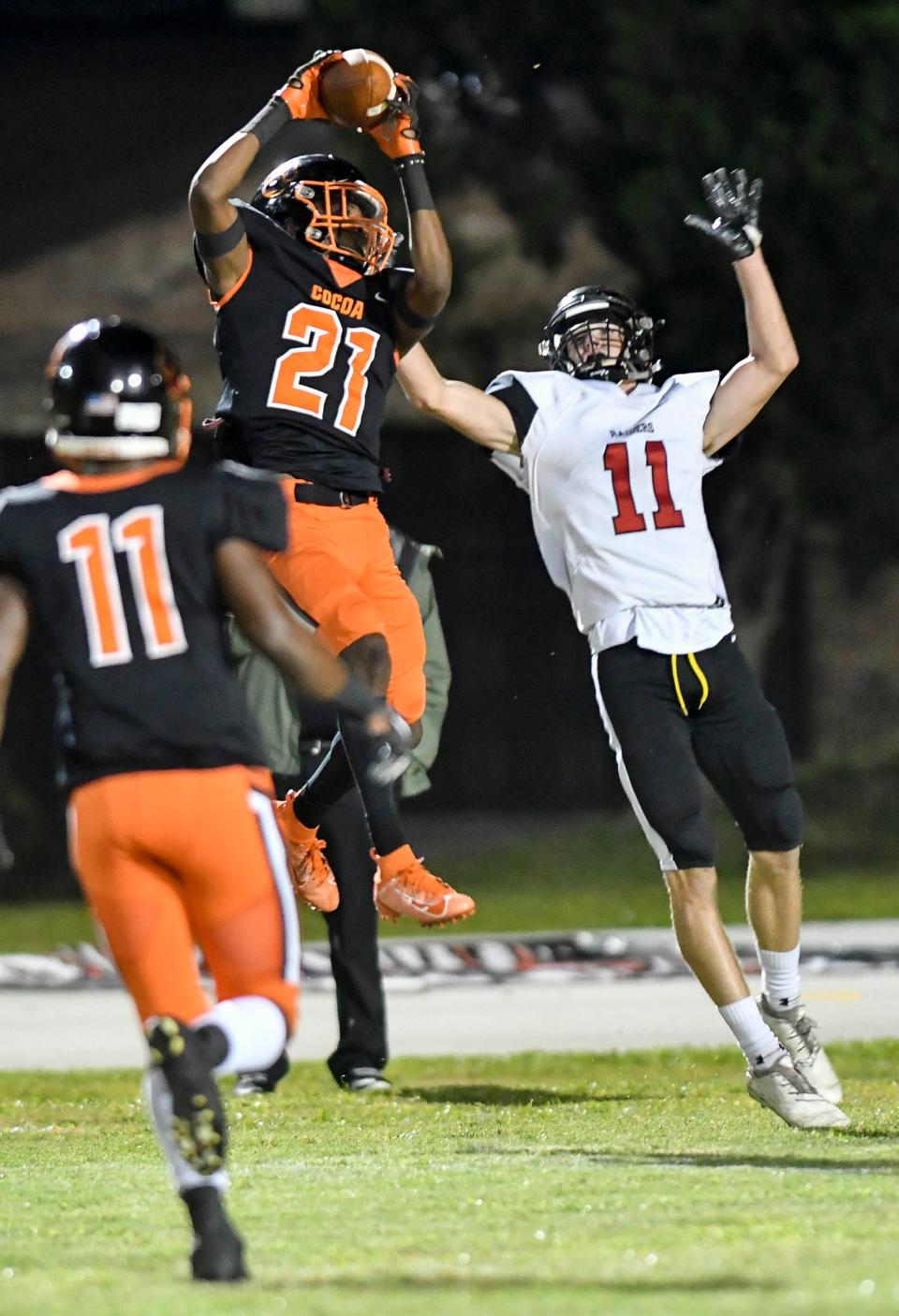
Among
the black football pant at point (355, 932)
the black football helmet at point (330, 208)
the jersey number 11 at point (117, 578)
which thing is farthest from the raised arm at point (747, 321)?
the jersey number 11 at point (117, 578)

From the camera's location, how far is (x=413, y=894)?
761 centimetres

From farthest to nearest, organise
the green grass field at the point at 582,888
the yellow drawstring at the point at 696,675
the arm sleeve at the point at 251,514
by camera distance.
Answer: the green grass field at the point at 582,888 → the yellow drawstring at the point at 696,675 → the arm sleeve at the point at 251,514

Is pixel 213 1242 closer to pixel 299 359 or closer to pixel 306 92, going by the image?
pixel 299 359

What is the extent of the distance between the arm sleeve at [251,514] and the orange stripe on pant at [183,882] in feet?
1.55

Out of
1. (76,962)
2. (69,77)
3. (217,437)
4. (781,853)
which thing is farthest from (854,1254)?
(69,77)

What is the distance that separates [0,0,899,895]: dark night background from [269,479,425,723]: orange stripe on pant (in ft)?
32.0

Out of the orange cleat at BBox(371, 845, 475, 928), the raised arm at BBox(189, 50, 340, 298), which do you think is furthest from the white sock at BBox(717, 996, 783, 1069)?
the raised arm at BBox(189, 50, 340, 298)

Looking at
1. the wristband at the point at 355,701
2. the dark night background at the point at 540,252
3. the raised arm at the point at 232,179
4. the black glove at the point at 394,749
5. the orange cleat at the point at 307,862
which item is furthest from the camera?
the dark night background at the point at 540,252

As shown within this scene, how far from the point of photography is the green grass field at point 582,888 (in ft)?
50.1

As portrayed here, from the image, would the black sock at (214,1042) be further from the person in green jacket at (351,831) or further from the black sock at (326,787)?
the person in green jacket at (351,831)

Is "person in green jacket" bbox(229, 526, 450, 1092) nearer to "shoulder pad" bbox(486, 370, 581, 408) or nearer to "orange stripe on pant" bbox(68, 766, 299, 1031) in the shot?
"shoulder pad" bbox(486, 370, 581, 408)

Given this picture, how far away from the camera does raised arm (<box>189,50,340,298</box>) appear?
23.7 feet

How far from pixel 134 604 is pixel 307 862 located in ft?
11.6

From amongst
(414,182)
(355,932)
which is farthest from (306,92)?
(355,932)
